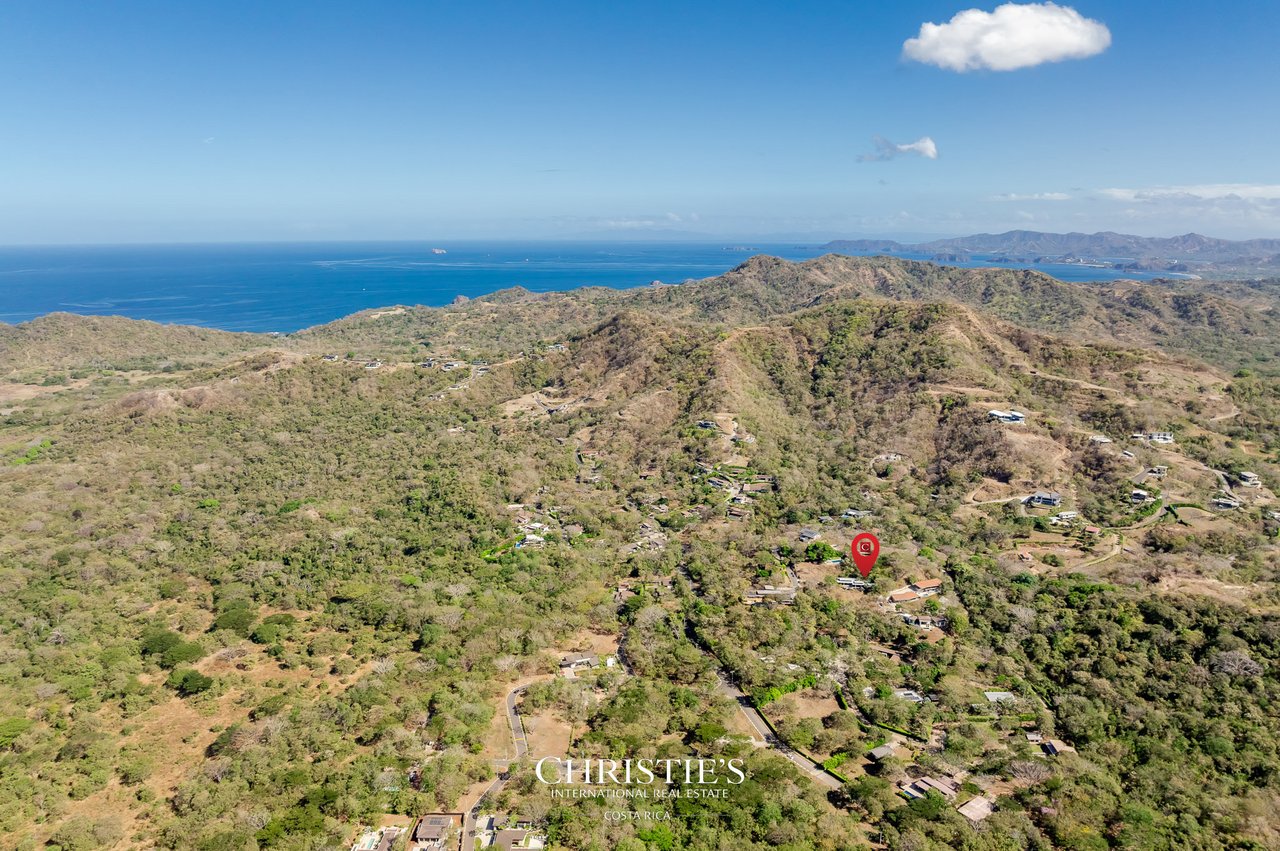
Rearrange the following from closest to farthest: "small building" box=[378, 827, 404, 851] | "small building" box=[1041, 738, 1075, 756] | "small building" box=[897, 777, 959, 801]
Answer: "small building" box=[378, 827, 404, 851] → "small building" box=[897, 777, 959, 801] → "small building" box=[1041, 738, 1075, 756]

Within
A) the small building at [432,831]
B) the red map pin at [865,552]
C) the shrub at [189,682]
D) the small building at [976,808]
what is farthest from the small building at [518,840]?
the red map pin at [865,552]

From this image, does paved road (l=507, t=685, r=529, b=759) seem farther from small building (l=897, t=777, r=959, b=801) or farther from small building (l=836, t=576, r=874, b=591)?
small building (l=836, t=576, r=874, b=591)

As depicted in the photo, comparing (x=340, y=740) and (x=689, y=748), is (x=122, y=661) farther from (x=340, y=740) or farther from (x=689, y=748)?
(x=689, y=748)

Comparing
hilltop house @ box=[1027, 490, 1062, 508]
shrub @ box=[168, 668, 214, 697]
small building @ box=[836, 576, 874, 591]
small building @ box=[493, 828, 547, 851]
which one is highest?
hilltop house @ box=[1027, 490, 1062, 508]

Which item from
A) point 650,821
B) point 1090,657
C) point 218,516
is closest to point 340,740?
point 650,821

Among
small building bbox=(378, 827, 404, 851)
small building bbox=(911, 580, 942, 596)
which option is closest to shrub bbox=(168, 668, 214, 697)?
small building bbox=(378, 827, 404, 851)

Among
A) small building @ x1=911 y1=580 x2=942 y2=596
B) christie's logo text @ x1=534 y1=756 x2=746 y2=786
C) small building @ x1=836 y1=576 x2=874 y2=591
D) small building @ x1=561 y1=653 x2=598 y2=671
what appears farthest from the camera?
small building @ x1=836 y1=576 x2=874 y2=591

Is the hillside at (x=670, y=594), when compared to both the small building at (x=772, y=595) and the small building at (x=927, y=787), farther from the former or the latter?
the small building at (x=772, y=595)
